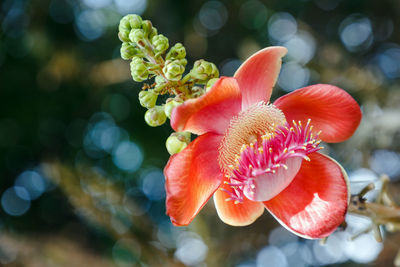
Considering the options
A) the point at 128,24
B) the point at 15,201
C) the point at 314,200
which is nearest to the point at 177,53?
the point at 128,24

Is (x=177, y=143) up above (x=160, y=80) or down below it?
below

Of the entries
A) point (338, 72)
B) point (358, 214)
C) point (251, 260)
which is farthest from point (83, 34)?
point (358, 214)

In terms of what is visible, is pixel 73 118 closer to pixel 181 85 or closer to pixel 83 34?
pixel 83 34

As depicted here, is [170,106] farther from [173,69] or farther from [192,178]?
[192,178]

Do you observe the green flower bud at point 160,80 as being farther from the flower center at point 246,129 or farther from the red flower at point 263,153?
the flower center at point 246,129

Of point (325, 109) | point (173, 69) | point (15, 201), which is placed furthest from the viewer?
point (15, 201)

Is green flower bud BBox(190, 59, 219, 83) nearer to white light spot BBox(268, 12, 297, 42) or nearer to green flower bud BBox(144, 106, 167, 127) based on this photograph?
green flower bud BBox(144, 106, 167, 127)
